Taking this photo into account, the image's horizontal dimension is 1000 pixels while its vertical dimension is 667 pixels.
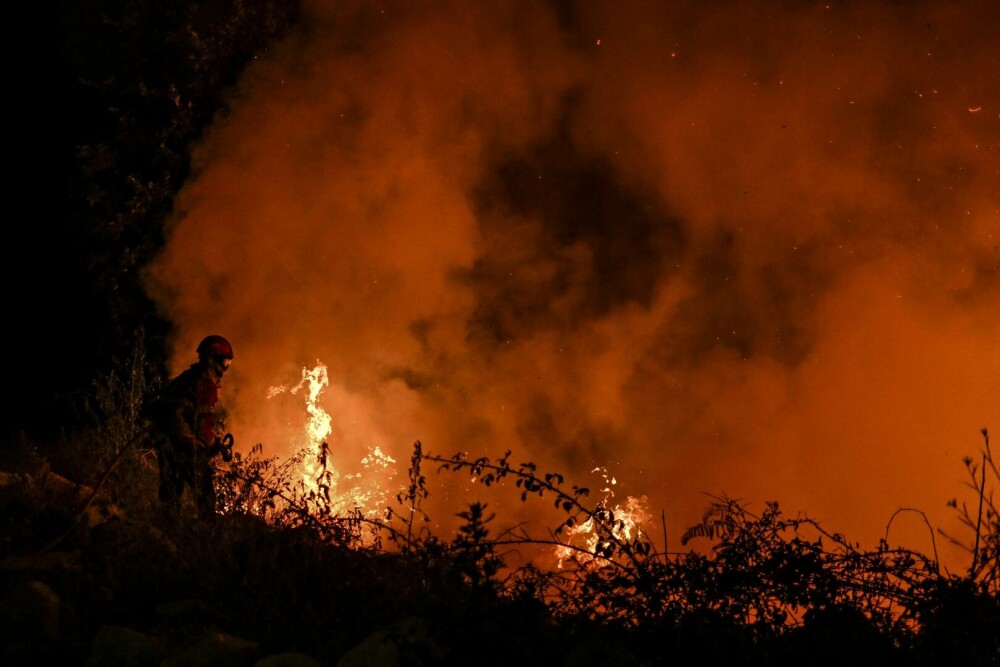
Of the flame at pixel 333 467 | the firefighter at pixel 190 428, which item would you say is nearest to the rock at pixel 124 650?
the firefighter at pixel 190 428

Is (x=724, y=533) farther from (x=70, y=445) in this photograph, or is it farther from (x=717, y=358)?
(x=717, y=358)

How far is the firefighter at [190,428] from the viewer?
624 centimetres

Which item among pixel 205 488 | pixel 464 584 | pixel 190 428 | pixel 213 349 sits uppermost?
pixel 213 349

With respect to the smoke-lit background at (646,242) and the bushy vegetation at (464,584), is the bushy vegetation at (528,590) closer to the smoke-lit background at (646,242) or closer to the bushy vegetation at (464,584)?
the bushy vegetation at (464,584)

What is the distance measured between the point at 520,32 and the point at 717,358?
4.51m

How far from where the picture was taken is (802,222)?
10828 mm

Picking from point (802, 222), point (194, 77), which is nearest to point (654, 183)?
point (802, 222)

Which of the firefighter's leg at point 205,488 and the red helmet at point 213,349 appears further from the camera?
the red helmet at point 213,349

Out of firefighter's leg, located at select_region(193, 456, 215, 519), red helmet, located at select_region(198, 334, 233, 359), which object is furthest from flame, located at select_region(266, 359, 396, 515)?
firefighter's leg, located at select_region(193, 456, 215, 519)

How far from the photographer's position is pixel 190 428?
6781 mm

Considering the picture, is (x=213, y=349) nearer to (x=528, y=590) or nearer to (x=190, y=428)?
(x=190, y=428)

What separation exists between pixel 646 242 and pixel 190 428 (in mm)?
6336

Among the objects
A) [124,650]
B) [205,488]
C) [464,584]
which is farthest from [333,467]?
[464,584]

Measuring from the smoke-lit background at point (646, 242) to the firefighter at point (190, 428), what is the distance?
2311mm
